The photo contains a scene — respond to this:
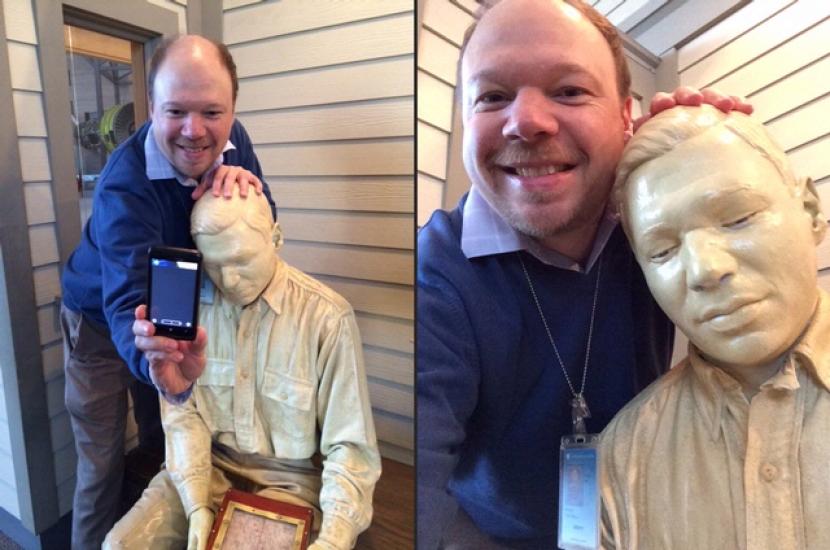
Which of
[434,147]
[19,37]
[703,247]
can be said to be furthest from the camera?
[19,37]

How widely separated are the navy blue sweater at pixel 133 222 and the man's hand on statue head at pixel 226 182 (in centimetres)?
1

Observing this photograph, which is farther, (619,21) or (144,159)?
(144,159)

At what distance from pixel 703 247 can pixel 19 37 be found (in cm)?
78

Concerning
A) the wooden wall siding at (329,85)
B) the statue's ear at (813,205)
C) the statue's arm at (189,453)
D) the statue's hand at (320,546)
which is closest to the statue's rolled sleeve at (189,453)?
the statue's arm at (189,453)

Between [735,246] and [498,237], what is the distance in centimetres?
19

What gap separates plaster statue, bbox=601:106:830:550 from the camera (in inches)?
15.8

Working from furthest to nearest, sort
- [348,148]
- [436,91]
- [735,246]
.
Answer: [348,148], [436,91], [735,246]

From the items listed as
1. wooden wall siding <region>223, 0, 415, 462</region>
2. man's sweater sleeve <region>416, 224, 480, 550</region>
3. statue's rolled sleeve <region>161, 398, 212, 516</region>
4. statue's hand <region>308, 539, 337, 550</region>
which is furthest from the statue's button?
statue's rolled sleeve <region>161, 398, 212, 516</region>

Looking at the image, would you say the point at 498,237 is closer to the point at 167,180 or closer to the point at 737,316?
the point at 737,316

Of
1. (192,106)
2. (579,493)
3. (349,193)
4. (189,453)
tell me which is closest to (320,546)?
(189,453)

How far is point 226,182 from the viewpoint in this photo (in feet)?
1.93

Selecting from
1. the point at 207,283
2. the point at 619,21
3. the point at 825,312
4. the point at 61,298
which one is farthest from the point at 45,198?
the point at 825,312

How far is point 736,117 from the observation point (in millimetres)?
424

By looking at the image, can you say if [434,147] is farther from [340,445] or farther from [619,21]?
[340,445]
